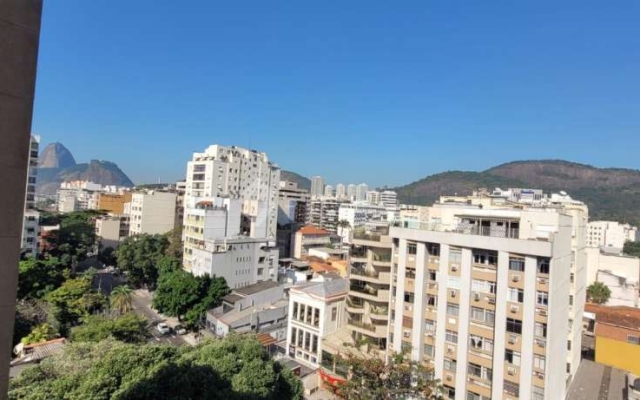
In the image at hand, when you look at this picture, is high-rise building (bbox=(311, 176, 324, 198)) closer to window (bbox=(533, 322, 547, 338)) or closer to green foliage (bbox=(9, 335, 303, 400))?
green foliage (bbox=(9, 335, 303, 400))

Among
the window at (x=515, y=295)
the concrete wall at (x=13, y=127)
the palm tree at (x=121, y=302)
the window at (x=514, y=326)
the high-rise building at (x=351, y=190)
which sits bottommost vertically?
the palm tree at (x=121, y=302)

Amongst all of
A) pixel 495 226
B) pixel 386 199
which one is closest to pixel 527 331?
pixel 495 226

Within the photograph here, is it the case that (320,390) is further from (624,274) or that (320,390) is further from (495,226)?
(624,274)

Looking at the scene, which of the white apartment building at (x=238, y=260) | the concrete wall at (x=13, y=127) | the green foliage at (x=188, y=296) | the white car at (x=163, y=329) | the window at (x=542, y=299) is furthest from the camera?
the white apartment building at (x=238, y=260)

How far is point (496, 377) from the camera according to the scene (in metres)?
17.5

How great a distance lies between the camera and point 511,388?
17281mm

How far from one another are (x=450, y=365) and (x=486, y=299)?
395 cm

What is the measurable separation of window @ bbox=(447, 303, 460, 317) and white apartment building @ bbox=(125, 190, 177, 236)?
5816cm

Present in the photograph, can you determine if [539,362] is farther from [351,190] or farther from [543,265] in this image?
[351,190]

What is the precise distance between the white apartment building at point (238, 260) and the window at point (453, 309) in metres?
25.3

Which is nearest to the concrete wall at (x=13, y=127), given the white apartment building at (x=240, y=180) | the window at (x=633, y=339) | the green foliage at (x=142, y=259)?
the window at (x=633, y=339)

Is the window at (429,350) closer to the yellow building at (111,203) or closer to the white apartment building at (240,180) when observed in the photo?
the white apartment building at (240,180)

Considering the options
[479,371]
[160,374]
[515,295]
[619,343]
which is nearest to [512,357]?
[479,371]

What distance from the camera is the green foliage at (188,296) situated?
33625mm
